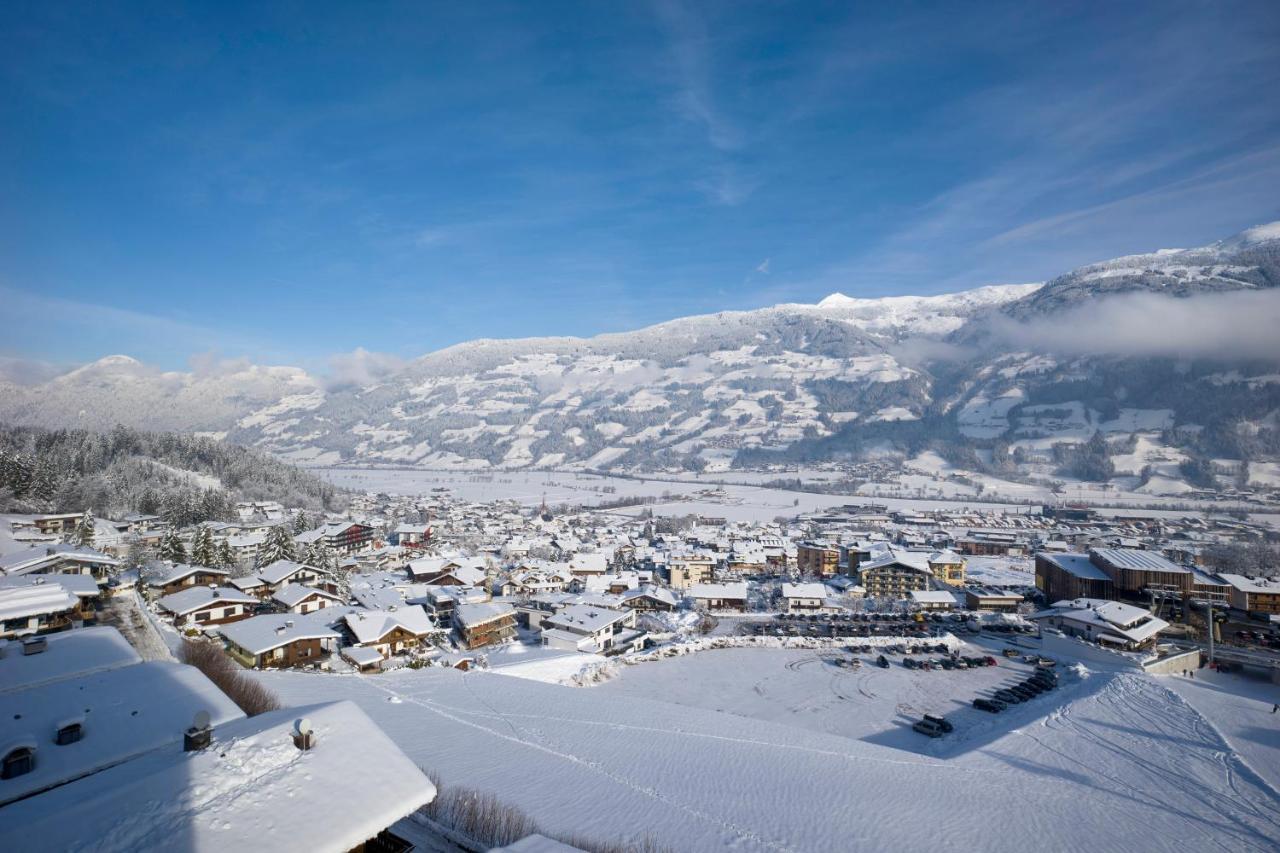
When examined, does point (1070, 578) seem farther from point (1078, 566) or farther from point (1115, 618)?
point (1115, 618)

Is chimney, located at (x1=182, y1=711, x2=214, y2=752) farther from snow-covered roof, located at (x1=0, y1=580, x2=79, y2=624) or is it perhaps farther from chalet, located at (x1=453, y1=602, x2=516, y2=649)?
chalet, located at (x1=453, y1=602, x2=516, y2=649)

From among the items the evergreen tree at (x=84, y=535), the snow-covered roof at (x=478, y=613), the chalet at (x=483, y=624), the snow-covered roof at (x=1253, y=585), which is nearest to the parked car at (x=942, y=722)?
the chalet at (x=483, y=624)

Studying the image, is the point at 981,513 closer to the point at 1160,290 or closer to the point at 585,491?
the point at 585,491

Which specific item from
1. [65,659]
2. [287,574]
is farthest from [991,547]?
[65,659]

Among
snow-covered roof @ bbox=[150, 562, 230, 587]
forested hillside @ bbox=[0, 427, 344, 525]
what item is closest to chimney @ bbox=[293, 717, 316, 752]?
snow-covered roof @ bbox=[150, 562, 230, 587]

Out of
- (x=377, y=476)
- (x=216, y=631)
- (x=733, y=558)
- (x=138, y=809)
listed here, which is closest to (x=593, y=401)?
(x=377, y=476)

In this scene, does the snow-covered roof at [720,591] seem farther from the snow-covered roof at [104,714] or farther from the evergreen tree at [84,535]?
the evergreen tree at [84,535]

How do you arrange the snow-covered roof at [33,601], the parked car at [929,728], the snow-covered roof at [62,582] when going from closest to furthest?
the snow-covered roof at [33,601] → the snow-covered roof at [62,582] → the parked car at [929,728]
